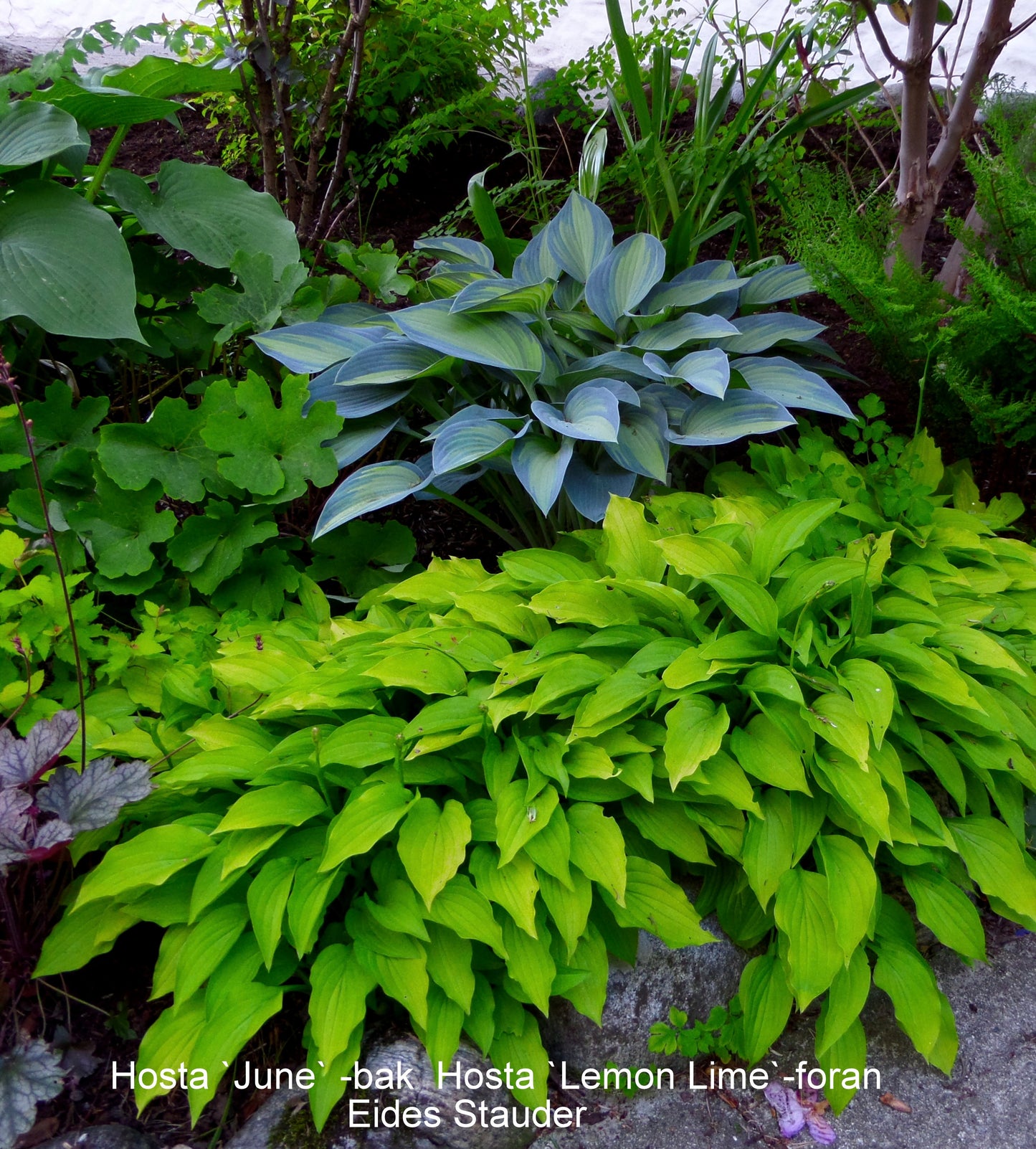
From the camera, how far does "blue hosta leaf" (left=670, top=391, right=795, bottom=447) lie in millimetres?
2051

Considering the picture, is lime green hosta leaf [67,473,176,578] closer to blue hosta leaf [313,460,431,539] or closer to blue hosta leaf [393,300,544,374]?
blue hosta leaf [313,460,431,539]

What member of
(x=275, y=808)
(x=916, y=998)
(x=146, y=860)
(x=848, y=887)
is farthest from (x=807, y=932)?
(x=146, y=860)

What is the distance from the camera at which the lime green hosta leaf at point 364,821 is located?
1.37 m

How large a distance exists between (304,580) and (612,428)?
2.69 feet

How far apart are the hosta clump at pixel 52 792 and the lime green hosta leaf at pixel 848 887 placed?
1.10 meters

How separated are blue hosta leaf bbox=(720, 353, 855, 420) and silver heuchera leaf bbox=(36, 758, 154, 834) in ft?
5.25

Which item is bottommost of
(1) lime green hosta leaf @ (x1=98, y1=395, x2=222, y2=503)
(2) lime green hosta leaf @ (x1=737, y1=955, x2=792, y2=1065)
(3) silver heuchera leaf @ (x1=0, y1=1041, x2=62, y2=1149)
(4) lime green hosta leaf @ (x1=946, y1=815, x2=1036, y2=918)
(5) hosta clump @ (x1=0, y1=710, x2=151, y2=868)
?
(3) silver heuchera leaf @ (x1=0, y1=1041, x2=62, y2=1149)

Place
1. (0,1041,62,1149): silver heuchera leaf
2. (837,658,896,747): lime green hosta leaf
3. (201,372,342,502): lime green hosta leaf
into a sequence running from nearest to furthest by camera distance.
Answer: (0,1041,62,1149): silver heuchera leaf
(837,658,896,747): lime green hosta leaf
(201,372,342,502): lime green hosta leaf

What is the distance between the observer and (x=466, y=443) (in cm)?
200

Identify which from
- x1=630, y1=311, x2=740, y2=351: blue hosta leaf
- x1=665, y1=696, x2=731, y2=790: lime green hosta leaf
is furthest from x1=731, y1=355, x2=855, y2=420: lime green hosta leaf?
x1=665, y1=696, x2=731, y2=790: lime green hosta leaf

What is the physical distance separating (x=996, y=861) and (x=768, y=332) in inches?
56.1

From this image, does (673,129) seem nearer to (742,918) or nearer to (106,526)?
(106,526)

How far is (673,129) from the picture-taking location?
4020 mm

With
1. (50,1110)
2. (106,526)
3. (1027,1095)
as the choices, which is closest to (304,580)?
(106,526)
